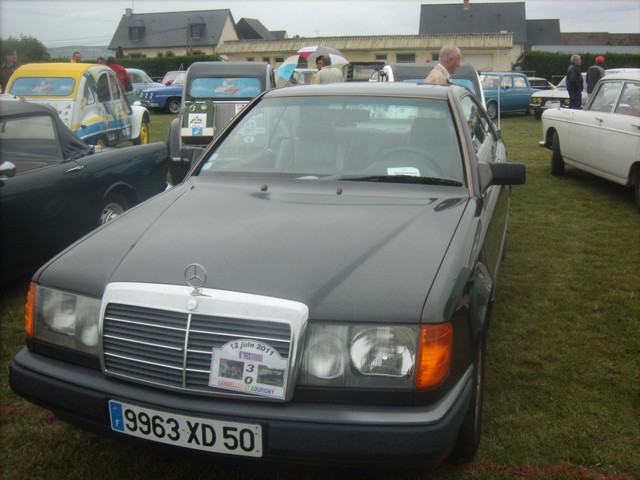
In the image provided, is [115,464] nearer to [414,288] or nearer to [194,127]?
[414,288]

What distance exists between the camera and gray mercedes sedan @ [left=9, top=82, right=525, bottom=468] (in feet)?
6.77

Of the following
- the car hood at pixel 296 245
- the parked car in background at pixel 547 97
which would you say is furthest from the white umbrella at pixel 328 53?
the car hood at pixel 296 245

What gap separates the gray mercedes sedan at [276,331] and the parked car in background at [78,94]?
7.16 meters

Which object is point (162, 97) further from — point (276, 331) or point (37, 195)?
point (276, 331)

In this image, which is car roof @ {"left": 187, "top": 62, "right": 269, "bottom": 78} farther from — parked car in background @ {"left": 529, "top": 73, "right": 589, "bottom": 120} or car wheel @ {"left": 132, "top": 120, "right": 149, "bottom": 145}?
parked car in background @ {"left": 529, "top": 73, "right": 589, "bottom": 120}

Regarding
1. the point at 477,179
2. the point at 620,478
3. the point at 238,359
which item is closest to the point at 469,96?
the point at 477,179

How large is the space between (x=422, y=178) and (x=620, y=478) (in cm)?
159

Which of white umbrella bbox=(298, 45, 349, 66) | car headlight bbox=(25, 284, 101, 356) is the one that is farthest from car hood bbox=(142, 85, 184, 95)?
car headlight bbox=(25, 284, 101, 356)

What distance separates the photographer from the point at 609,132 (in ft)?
25.1

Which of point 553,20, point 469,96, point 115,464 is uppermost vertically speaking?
point 553,20

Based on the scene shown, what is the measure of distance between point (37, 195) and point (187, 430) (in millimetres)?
3099

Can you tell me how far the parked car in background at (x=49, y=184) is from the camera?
14.5 feet

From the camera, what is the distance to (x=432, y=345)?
2.09 metres

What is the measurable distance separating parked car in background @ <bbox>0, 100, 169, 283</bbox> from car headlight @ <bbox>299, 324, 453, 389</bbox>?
121 inches
